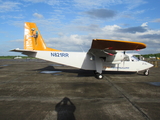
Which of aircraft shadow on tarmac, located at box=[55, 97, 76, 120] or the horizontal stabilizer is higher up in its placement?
the horizontal stabilizer

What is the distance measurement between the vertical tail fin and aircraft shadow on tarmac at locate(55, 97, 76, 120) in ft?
25.1

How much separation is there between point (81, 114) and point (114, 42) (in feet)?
16.6

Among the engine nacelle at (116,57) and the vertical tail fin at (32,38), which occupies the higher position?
the vertical tail fin at (32,38)

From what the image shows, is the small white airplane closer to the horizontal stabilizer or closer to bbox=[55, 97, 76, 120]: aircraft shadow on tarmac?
the horizontal stabilizer

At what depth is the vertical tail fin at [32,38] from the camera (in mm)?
11203

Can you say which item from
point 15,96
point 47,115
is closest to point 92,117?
point 47,115

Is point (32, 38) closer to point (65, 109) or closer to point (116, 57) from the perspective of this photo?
point (116, 57)

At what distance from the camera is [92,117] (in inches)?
154

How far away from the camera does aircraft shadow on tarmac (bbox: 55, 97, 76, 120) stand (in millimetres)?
3908

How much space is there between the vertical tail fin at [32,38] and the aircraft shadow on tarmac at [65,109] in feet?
25.1

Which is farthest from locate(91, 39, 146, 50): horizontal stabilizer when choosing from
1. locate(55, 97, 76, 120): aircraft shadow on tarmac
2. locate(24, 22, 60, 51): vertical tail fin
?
locate(24, 22, 60, 51): vertical tail fin

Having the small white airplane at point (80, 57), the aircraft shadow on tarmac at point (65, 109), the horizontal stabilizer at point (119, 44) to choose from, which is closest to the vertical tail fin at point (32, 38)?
the small white airplane at point (80, 57)

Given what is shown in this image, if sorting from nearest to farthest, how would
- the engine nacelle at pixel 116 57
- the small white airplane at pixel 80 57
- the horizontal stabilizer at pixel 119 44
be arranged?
the horizontal stabilizer at pixel 119 44 → the engine nacelle at pixel 116 57 → the small white airplane at pixel 80 57

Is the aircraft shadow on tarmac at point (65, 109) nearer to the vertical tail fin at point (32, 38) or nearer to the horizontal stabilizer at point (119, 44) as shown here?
the horizontal stabilizer at point (119, 44)
